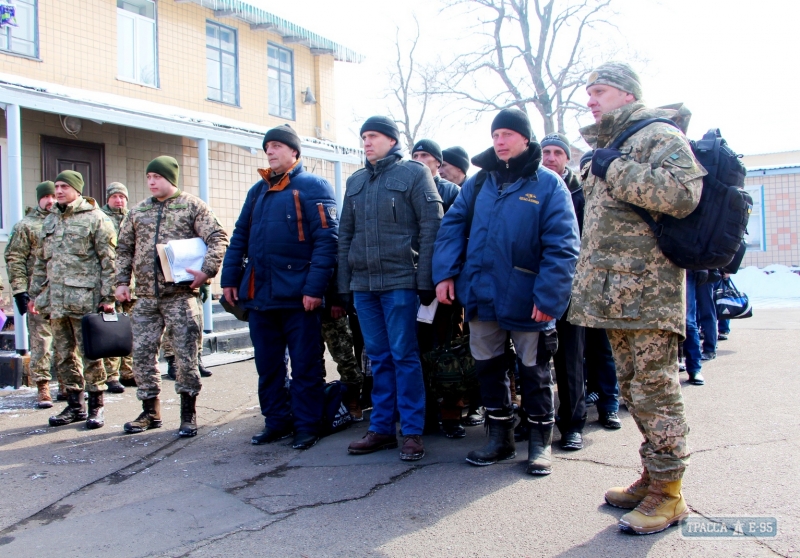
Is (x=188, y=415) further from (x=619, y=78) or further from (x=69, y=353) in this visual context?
(x=619, y=78)

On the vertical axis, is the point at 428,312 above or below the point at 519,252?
below

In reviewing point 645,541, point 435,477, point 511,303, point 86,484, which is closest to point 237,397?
point 86,484

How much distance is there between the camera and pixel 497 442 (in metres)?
4.07

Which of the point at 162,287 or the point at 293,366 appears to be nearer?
the point at 293,366

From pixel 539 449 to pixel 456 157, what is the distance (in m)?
2.81

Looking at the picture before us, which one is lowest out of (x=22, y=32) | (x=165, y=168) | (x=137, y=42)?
(x=165, y=168)

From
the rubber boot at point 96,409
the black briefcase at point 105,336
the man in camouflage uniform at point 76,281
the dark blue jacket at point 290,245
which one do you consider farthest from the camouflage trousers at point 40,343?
the dark blue jacket at point 290,245

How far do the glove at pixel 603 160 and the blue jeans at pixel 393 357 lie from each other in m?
1.58

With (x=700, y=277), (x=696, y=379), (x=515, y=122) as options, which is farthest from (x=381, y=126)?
(x=696, y=379)

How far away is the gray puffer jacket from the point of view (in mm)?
4332

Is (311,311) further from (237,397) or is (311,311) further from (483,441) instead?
(237,397)

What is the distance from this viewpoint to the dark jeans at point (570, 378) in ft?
14.6

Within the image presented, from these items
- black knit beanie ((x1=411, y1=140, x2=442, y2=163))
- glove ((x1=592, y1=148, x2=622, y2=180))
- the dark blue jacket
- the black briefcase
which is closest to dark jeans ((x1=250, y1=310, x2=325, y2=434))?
the dark blue jacket

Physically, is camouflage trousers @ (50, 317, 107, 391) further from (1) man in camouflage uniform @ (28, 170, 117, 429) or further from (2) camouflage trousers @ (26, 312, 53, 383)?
(2) camouflage trousers @ (26, 312, 53, 383)
